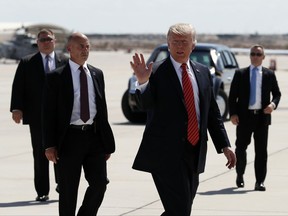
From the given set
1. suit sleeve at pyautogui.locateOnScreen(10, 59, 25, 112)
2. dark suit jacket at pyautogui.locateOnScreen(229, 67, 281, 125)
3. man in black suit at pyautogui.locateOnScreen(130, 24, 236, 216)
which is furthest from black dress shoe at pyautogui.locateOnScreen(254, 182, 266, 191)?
man in black suit at pyautogui.locateOnScreen(130, 24, 236, 216)

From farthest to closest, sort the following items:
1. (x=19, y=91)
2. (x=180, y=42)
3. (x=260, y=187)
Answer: (x=260, y=187) → (x=19, y=91) → (x=180, y=42)

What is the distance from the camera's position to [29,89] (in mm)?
12453

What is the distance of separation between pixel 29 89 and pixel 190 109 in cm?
434

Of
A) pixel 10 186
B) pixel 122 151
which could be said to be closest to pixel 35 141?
pixel 10 186

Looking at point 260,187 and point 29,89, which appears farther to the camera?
point 260,187

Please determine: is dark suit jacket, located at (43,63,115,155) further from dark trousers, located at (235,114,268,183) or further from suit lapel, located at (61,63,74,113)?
dark trousers, located at (235,114,268,183)

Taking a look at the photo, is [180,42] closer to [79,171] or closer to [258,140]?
[79,171]

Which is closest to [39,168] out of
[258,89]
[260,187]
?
[260,187]

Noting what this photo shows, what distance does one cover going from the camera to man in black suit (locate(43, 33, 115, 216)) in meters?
9.53

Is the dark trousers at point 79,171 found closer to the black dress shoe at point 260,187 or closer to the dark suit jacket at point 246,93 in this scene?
the black dress shoe at point 260,187

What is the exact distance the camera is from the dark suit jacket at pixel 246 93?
45.2ft

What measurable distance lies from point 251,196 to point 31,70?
9.67 feet

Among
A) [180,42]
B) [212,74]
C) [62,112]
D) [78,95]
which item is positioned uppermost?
[180,42]

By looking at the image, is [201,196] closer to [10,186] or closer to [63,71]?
[10,186]
